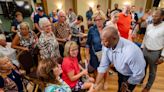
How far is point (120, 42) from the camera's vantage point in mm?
1742

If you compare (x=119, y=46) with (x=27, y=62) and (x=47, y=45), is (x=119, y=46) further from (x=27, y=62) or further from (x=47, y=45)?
(x=27, y=62)

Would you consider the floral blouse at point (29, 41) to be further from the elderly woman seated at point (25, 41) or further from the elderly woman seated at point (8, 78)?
the elderly woman seated at point (8, 78)

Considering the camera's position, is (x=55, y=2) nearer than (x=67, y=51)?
No

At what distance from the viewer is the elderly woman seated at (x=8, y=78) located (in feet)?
6.25

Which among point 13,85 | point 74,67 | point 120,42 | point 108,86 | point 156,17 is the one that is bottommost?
point 108,86

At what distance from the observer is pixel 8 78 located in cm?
200

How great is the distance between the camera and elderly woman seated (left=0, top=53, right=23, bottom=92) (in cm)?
190

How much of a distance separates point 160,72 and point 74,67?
2529 mm

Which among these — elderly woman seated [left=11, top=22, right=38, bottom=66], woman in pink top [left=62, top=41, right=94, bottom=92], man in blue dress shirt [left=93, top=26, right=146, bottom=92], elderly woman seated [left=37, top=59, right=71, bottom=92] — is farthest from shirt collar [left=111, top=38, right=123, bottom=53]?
elderly woman seated [left=11, top=22, right=38, bottom=66]

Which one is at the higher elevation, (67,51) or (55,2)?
(55,2)

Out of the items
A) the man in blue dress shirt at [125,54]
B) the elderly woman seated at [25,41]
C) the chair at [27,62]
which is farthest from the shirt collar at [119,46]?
the elderly woman seated at [25,41]

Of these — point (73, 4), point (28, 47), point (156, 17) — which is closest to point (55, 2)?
point (73, 4)

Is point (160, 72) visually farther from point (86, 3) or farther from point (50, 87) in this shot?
point (86, 3)

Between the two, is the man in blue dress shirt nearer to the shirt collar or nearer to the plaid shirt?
the shirt collar
